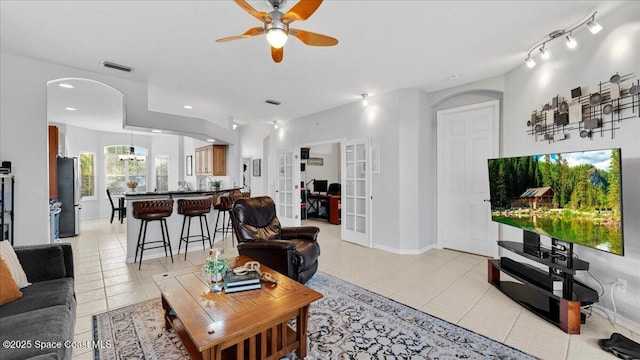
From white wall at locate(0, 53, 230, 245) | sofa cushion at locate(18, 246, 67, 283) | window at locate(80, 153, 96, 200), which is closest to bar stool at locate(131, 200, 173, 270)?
white wall at locate(0, 53, 230, 245)

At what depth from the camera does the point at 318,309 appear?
2639 millimetres

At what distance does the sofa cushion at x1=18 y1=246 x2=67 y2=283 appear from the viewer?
7.01 feet

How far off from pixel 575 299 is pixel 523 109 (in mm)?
2347

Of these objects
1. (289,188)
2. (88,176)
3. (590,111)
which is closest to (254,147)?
(289,188)

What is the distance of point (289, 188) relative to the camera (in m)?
6.89

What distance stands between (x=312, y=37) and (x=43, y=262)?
9.15ft

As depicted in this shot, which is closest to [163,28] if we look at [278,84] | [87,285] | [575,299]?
[278,84]

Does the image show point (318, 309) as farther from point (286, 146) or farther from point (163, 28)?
point (286, 146)

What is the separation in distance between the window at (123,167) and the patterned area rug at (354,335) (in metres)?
7.52

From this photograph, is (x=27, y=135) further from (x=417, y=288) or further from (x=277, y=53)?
(x=417, y=288)

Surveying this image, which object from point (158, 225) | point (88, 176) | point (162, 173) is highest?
point (162, 173)

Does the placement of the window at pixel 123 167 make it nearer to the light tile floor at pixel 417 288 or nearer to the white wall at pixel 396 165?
the light tile floor at pixel 417 288

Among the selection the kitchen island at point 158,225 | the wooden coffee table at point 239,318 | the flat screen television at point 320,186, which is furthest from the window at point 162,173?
the wooden coffee table at point 239,318

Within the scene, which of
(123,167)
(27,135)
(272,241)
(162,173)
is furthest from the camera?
(162,173)
